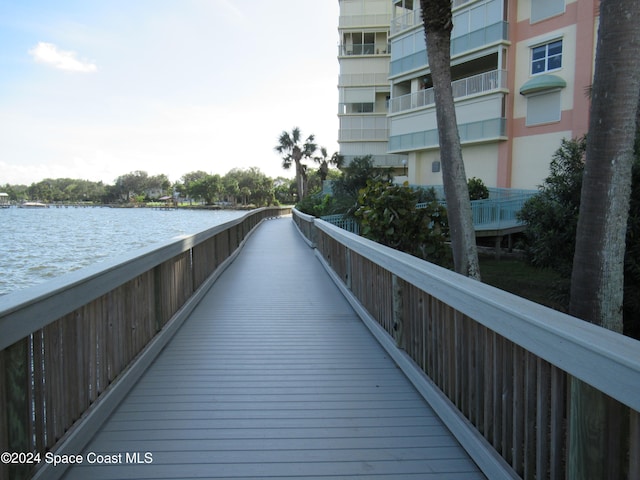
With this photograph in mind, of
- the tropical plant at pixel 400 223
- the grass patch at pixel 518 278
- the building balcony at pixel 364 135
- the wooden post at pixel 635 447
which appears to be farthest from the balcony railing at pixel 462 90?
the wooden post at pixel 635 447

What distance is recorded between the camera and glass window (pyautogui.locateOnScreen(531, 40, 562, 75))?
2408 cm

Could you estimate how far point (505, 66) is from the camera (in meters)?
26.1

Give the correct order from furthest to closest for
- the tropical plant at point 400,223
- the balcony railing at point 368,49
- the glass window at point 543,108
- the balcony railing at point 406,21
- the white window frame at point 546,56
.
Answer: the balcony railing at point 368,49 < the balcony railing at point 406,21 < the glass window at point 543,108 < the white window frame at point 546,56 < the tropical plant at point 400,223

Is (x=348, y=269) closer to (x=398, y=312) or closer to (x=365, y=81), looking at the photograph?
(x=398, y=312)

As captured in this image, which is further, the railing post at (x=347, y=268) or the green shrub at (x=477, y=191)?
the green shrub at (x=477, y=191)

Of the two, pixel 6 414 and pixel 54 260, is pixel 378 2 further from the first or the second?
pixel 6 414

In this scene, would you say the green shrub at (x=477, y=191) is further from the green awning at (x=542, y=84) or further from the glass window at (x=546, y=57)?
the glass window at (x=546, y=57)

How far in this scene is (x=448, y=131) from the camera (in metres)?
8.30

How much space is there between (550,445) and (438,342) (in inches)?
60.1

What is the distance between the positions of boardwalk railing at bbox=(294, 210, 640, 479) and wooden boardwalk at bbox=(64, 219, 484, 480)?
9.2 inches

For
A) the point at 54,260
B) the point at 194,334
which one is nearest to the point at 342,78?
the point at 54,260

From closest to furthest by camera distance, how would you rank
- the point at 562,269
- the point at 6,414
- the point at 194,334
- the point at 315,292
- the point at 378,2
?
the point at 6,414
the point at 194,334
the point at 562,269
the point at 315,292
the point at 378,2

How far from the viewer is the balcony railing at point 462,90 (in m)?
26.1

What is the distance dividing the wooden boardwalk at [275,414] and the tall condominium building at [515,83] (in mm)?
21119
